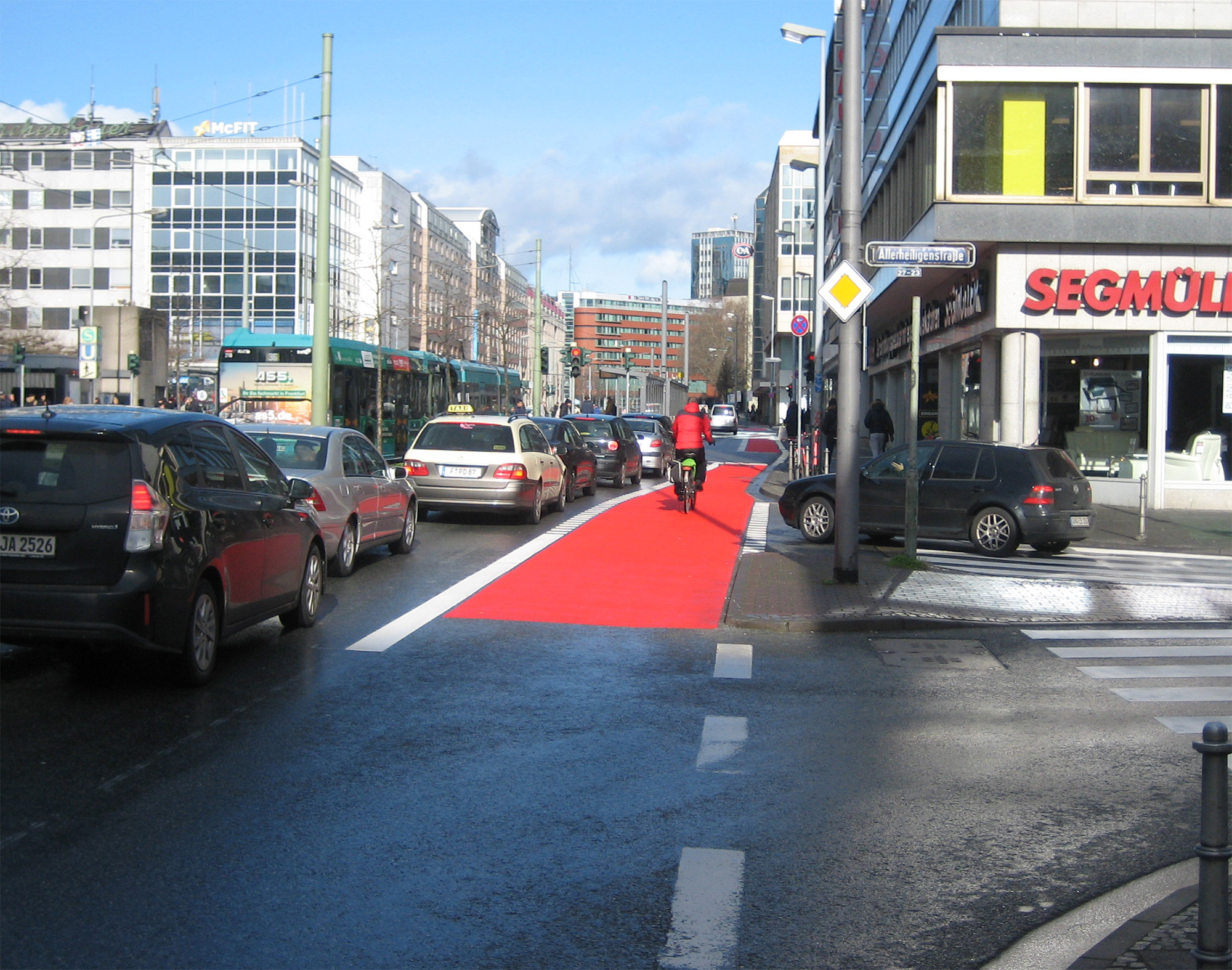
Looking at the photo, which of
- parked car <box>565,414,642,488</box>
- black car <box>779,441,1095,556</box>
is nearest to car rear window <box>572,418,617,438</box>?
parked car <box>565,414,642,488</box>

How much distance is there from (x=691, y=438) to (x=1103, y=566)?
27.5ft

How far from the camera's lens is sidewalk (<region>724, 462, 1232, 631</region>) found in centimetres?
1102

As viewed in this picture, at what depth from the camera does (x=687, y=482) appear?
22344 millimetres

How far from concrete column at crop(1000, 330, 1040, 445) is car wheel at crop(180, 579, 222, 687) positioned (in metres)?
18.5

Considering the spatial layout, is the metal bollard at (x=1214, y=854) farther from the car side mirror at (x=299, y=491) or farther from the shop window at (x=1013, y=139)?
the shop window at (x=1013, y=139)

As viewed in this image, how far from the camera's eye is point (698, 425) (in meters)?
22.7

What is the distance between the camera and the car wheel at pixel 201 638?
7.61 metres

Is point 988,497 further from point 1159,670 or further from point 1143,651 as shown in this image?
point 1159,670

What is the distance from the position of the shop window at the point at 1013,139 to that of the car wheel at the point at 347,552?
14098mm

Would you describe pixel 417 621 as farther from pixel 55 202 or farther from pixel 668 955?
pixel 55 202

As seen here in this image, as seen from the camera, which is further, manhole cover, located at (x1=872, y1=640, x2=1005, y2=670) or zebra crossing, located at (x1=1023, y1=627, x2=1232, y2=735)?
manhole cover, located at (x1=872, y1=640, x2=1005, y2=670)

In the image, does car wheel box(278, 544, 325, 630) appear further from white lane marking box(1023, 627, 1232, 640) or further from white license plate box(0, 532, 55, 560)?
white lane marking box(1023, 627, 1232, 640)

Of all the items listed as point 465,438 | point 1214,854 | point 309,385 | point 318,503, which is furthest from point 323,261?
point 1214,854

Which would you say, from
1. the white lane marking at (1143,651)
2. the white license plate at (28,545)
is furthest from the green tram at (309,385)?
the white lane marking at (1143,651)
